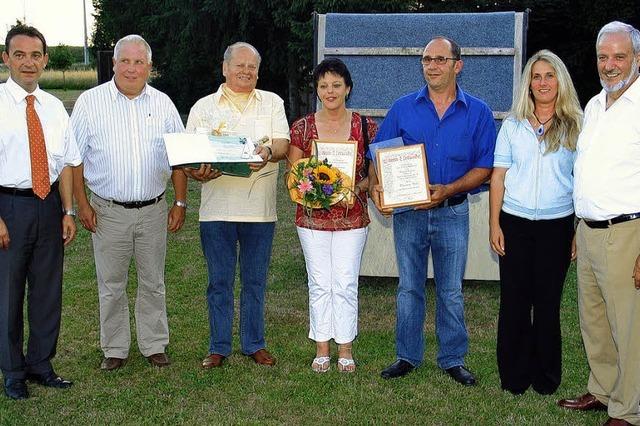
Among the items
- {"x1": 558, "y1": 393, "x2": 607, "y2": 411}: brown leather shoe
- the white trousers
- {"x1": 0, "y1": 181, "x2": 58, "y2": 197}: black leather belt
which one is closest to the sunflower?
the white trousers

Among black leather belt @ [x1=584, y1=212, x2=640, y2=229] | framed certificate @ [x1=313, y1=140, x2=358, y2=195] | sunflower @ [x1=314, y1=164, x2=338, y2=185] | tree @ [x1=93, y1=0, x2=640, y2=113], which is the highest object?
tree @ [x1=93, y1=0, x2=640, y2=113]

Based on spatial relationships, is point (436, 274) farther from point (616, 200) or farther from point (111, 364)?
point (111, 364)

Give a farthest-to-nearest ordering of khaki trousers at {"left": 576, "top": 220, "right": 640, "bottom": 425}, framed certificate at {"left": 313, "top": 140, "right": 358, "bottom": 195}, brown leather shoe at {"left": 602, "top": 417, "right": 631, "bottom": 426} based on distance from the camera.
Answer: framed certificate at {"left": 313, "top": 140, "right": 358, "bottom": 195}
brown leather shoe at {"left": 602, "top": 417, "right": 631, "bottom": 426}
khaki trousers at {"left": 576, "top": 220, "right": 640, "bottom": 425}

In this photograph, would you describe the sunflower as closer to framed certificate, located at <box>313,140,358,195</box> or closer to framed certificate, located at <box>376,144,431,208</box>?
framed certificate, located at <box>313,140,358,195</box>

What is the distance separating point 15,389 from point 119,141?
1.70 metres

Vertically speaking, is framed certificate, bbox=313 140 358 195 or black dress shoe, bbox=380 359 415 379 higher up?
framed certificate, bbox=313 140 358 195

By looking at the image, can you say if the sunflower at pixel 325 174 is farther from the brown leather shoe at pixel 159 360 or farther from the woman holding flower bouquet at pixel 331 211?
the brown leather shoe at pixel 159 360

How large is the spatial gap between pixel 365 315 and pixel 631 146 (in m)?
3.47

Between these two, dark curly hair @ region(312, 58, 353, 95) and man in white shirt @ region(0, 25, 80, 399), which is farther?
dark curly hair @ region(312, 58, 353, 95)

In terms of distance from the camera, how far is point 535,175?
16.4 feet

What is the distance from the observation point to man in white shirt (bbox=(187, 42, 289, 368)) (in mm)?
5562

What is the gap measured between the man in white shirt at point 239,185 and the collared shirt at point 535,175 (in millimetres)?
1509

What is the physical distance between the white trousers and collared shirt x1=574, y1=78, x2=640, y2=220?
161 cm

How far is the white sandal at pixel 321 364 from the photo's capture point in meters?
5.82
